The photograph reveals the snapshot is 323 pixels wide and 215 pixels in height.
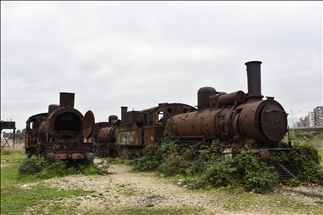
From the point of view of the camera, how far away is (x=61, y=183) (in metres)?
11.0

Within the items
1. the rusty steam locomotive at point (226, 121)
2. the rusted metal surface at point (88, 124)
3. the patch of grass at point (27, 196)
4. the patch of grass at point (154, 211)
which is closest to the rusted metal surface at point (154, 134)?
the rusty steam locomotive at point (226, 121)

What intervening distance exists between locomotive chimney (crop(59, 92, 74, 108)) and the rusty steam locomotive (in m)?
4.76

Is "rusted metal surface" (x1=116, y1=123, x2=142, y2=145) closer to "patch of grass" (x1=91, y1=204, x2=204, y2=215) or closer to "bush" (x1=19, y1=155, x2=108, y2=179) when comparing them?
"bush" (x1=19, y1=155, x2=108, y2=179)

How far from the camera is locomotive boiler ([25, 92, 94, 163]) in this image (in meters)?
13.8

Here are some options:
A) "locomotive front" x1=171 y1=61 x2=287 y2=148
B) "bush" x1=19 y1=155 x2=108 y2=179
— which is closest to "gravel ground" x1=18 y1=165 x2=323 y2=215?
"bush" x1=19 y1=155 x2=108 y2=179

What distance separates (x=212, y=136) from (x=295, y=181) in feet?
14.3

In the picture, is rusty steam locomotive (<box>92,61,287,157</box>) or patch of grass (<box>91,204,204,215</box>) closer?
patch of grass (<box>91,204,204,215</box>)

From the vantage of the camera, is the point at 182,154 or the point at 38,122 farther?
the point at 38,122

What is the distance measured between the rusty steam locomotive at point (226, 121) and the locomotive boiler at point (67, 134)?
418cm

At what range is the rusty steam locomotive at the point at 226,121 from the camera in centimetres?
1112

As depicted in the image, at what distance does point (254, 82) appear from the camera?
12117mm

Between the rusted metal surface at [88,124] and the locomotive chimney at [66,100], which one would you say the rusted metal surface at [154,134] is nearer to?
the rusted metal surface at [88,124]

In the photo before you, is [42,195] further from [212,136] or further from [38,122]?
[38,122]

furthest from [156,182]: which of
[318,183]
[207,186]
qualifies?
[318,183]
